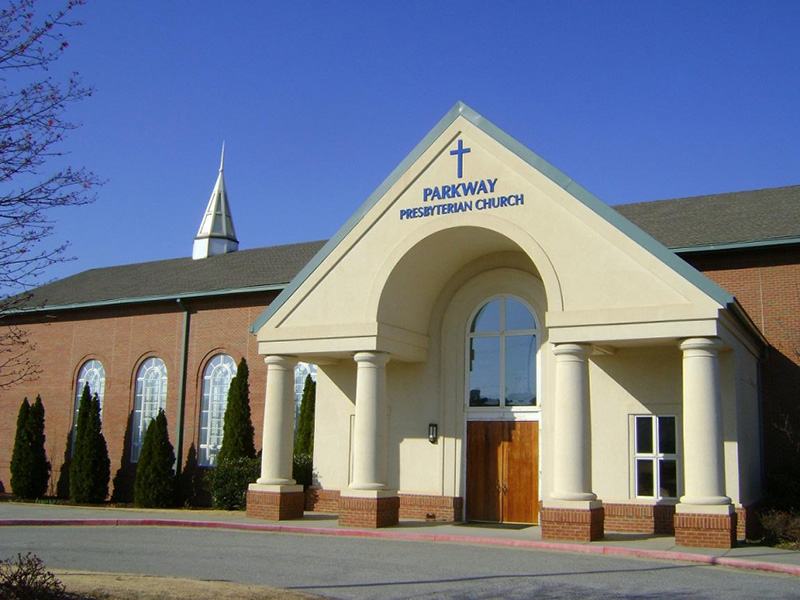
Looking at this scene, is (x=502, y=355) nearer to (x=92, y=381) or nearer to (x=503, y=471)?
(x=503, y=471)

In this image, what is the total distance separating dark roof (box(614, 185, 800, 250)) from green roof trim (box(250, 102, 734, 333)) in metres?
5.23

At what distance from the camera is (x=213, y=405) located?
91.4 feet

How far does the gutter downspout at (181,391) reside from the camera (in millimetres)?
27969

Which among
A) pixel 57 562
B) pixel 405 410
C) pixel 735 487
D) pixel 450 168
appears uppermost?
pixel 450 168

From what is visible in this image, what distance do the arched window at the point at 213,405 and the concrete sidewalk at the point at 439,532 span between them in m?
3.63

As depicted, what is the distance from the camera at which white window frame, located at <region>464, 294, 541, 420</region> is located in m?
19.4

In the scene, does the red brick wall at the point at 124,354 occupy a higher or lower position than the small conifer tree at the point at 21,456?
higher

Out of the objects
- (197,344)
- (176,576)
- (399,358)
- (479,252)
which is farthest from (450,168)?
(197,344)

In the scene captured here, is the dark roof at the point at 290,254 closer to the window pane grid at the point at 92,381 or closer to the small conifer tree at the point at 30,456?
the window pane grid at the point at 92,381

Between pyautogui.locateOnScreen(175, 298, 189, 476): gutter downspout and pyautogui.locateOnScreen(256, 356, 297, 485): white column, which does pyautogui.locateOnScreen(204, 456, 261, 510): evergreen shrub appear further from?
pyautogui.locateOnScreen(175, 298, 189, 476): gutter downspout

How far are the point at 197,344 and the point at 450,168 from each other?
535 inches

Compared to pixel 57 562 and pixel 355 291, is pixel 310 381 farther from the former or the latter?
pixel 57 562

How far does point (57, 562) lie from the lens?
12.8 meters

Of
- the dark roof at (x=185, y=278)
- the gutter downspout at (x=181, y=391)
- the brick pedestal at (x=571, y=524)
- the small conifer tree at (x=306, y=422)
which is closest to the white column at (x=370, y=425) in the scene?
the brick pedestal at (x=571, y=524)
